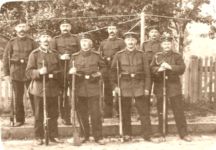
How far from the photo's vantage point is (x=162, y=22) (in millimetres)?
4445

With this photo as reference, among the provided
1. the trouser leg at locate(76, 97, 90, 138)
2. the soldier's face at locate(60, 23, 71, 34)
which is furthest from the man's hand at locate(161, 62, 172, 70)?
the soldier's face at locate(60, 23, 71, 34)

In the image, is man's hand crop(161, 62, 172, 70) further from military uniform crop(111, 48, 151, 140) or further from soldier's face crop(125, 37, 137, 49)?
soldier's face crop(125, 37, 137, 49)

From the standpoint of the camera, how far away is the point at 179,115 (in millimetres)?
4117

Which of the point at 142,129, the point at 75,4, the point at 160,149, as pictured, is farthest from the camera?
the point at 75,4

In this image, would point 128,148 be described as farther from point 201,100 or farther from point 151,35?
point 201,100

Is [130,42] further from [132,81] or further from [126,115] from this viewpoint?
[126,115]

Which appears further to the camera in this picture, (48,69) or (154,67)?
(154,67)

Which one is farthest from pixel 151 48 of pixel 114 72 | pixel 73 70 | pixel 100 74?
pixel 73 70

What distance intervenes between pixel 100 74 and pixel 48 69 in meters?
0.50

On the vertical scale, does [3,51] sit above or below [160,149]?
above

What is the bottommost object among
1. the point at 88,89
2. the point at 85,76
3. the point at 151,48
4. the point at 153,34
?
the point at 88,89

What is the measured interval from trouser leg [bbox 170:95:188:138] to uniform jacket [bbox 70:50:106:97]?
0.79m

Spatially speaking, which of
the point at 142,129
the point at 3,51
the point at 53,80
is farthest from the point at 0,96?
the point at 142,129

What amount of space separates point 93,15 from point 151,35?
2.23 feet
